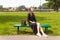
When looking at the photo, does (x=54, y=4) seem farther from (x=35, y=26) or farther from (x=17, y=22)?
(x=35, y=26)

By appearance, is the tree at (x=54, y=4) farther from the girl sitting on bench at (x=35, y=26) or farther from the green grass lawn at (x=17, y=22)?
the girl sitting on bench at (x=35, y=26)

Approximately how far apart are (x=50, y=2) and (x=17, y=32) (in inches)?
2978

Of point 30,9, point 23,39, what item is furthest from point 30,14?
point 23,39

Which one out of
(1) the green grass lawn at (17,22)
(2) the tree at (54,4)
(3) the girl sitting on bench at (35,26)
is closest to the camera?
(3) the girl sitting on bench at (35,26)

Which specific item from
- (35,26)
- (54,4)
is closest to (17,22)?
(35,26)

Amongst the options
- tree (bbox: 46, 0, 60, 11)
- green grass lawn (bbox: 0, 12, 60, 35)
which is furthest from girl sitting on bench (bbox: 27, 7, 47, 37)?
tree (bbox: 46, 0, 60, 11)

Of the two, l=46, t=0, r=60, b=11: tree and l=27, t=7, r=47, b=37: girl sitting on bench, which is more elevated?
l=27, t=7, r=47, b=37: girl sitting on bench

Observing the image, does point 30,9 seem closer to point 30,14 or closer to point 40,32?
point 30,14

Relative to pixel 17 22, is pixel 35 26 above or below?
above

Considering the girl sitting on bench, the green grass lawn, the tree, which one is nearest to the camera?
the girl sitting on bench

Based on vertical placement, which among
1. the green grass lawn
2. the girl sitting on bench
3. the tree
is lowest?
the tree

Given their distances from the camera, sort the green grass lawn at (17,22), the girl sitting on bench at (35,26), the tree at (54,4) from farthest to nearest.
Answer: the tree at (54,4) → the green grass lawn at (17,22) → the girl sitting on bench at (35,26)

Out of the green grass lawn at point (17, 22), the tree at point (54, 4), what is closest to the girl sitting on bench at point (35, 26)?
the green grass lawn at point (17, 22)

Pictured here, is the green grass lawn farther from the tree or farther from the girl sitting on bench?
the tree
